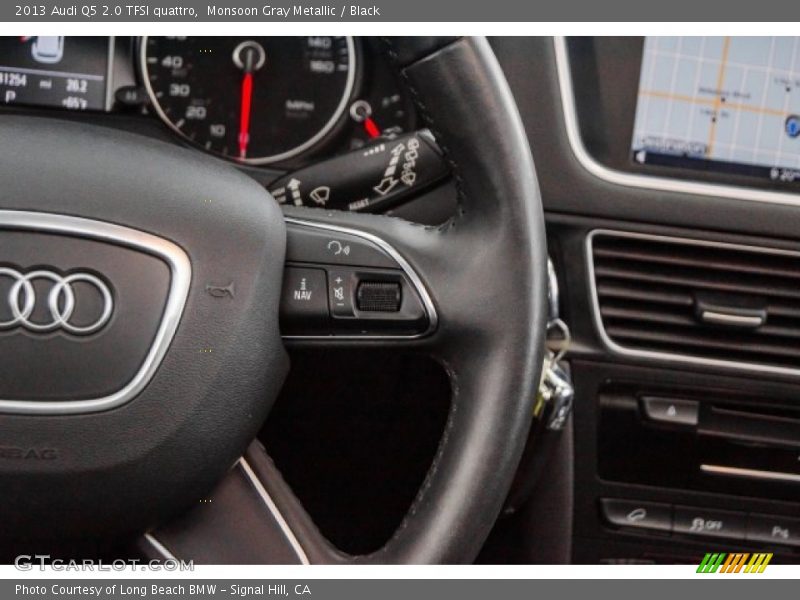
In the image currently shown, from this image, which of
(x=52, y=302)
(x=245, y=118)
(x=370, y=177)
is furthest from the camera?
(x=245, y=118)

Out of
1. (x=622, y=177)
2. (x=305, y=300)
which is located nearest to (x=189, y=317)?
(x=305, y=300)

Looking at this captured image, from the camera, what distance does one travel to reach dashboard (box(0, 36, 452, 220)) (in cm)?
120

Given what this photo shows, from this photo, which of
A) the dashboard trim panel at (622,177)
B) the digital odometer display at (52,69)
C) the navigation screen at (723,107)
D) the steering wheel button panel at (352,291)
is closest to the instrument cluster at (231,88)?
the digital odometer display at (52,69)

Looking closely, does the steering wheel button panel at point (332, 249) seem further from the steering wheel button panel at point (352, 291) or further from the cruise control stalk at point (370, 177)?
the cruise control stalk at point (370, 177)

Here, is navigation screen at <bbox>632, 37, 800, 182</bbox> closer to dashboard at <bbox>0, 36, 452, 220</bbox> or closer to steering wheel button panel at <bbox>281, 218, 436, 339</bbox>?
dashboard at <bbox>0, 36, 452, 220</bbox>

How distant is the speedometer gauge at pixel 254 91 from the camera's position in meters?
1.21

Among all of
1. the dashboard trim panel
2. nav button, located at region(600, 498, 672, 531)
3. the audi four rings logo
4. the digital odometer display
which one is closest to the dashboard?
the digital odometer display

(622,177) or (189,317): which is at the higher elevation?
(622,177)

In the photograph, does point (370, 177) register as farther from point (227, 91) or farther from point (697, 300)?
point (697, 300)

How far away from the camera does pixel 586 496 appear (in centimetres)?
131

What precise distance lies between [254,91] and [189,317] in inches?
19.8

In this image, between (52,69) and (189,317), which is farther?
(52,69)

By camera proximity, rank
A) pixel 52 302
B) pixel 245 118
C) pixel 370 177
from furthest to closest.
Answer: pixel 245 118
pixel 370 177
pixel 52 302

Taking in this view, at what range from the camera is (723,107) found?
1208 millimetres
